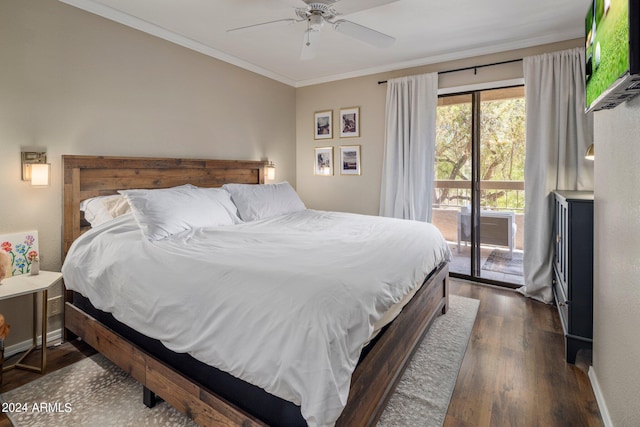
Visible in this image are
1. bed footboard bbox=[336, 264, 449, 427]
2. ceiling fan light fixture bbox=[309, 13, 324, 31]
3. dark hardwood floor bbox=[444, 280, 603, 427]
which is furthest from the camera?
ceiling fan light fixture bbox=[309, 13, 324, 31]

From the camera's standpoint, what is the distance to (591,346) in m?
2.20

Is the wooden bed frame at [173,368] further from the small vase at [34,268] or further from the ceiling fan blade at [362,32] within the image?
the ceiling fan blade at [362,32]

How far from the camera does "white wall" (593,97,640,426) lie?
4.29ft

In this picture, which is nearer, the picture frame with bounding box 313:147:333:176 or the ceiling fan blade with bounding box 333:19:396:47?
the ceiling fan blade with bounding box 333:19:396:47

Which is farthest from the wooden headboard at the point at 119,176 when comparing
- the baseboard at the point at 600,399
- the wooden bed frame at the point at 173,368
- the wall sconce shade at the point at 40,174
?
the baseboard at the point at 600,399

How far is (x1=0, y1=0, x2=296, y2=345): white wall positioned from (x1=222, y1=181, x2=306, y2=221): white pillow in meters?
0.72

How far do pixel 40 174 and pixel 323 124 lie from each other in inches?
132

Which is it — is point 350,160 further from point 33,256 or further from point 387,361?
point 33,256

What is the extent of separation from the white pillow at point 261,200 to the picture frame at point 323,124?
1.44 m

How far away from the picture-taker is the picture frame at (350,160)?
4.63m

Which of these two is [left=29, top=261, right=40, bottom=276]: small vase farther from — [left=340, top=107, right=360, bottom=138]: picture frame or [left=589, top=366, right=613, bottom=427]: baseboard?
[left=340, top=107, right=360, bottom=138]: picture frame

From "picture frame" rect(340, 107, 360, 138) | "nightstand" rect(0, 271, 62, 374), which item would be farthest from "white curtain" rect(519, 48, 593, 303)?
"nightstand" rect(0, 271, 62, 374)

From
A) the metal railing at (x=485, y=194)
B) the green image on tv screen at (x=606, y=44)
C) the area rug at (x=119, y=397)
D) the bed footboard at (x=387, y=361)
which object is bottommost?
the area rug at (x=119, y=397)

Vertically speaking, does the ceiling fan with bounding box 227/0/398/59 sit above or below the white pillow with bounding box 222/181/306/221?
above
